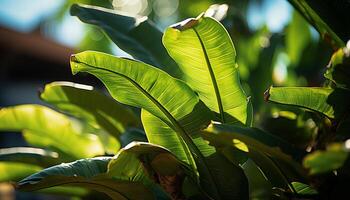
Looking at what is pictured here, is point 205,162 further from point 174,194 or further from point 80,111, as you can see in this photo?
point 80,111

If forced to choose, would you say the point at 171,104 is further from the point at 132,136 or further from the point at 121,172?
the point at 132,136

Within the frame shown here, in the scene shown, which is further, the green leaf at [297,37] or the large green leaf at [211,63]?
the green leaf at [297,37]

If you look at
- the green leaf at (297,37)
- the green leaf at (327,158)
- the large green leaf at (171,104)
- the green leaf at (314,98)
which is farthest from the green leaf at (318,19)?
the green leaf at (297,37)

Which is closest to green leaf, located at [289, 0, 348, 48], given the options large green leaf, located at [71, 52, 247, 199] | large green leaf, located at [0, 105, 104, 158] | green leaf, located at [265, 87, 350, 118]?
green leaf, located at [265, 87, 350, 118]

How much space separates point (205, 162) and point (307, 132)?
1.30 feet

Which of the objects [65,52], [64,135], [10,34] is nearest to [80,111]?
[64,135]

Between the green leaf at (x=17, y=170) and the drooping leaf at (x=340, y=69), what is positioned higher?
the drooping leaf at (x=340, y=69)

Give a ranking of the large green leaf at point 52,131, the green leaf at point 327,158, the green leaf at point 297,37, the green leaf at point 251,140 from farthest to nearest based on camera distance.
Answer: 1. the green leaf at point 297,37
2. the large green leaf at point 52,131
3. the green leaf at point 251,140
4. the green leaf at point 327,158

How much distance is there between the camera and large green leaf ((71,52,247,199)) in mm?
920

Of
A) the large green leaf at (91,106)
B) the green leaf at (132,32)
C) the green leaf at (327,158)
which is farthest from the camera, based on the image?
the large green leaf at (91,106)

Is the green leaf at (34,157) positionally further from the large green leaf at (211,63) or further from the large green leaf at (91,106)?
the large green leaf at (211,63)

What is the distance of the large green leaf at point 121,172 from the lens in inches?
34.3

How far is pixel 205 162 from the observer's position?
0.95 metres

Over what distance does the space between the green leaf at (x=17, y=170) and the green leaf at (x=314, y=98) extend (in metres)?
0.69
